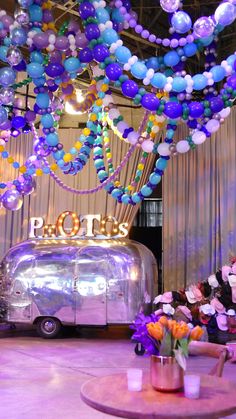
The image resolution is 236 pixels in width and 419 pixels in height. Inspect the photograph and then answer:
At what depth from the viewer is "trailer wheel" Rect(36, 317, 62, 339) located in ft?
29.7

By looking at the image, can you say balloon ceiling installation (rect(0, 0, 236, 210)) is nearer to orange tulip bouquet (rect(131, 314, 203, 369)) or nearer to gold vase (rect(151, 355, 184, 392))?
orange tulip bouquet (rect(131, 314, 203, 369))

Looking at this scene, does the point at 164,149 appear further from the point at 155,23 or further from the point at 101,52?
the point at 155,23

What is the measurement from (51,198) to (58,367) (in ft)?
18.6

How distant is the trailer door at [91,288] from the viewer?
889 centimetres

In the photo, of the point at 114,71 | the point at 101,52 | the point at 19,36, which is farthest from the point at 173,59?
the point at 19,36

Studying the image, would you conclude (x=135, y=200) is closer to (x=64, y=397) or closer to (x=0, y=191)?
(x=64, y=397)

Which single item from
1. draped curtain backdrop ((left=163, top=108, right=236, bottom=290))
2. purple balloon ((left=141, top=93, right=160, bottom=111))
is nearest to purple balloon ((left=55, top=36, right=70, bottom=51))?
purple balloon ((left=141, top=93, right=160, bottom=111))

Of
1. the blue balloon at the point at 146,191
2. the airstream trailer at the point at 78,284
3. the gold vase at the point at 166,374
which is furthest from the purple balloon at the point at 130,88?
the airstream trailer at the point at 78,284

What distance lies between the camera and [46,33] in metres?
5.13

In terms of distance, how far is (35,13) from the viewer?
509 centimetres

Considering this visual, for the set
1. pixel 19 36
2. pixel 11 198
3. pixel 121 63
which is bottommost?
pixel 11 198

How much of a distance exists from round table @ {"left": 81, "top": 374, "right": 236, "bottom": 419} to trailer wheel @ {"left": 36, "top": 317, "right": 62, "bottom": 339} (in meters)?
6.21

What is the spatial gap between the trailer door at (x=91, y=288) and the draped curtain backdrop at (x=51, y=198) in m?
2.25

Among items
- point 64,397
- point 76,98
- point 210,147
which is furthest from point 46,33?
point 210,147
